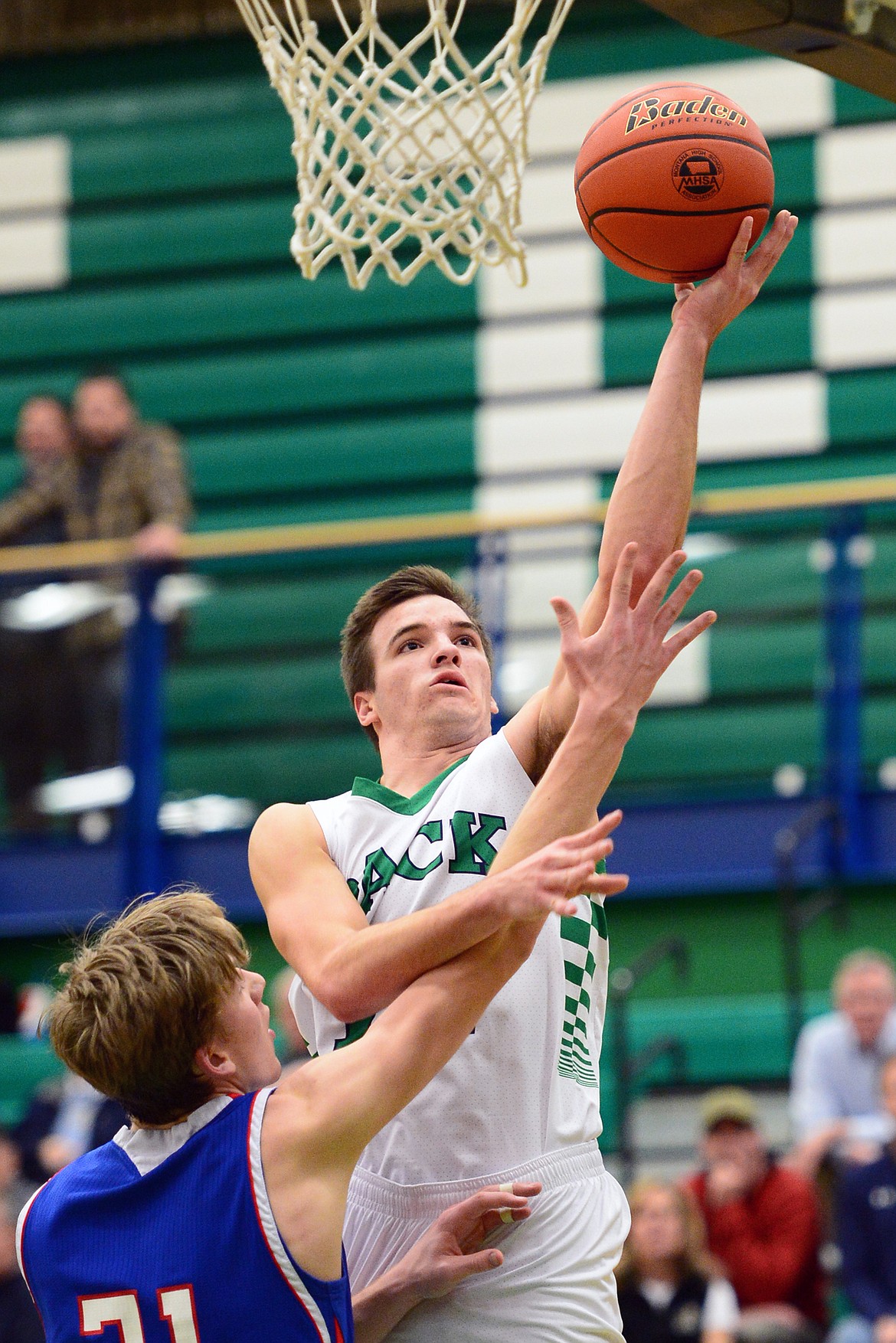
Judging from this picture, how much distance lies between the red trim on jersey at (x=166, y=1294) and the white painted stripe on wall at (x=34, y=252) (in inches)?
389

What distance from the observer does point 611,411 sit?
35.6ft

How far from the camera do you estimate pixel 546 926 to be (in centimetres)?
314

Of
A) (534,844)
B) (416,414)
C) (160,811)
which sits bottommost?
(160,811)

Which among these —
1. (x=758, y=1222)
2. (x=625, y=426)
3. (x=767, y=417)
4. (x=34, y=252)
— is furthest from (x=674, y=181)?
(x=34, y=252)

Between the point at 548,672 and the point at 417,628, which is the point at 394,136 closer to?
the point at 417,628

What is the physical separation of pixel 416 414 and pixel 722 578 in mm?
3382

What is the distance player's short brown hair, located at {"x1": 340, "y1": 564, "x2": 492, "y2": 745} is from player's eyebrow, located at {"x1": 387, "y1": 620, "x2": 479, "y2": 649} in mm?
40

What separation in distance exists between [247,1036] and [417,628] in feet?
2.90

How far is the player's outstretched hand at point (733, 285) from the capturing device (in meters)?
3.20

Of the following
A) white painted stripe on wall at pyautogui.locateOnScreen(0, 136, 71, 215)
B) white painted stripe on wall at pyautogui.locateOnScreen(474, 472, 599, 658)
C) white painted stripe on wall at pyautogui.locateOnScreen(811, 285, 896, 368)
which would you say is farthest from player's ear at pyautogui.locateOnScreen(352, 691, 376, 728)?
white painted stripe on wall at pyautogui.locateOnScreen(0, 136, 71, 215)

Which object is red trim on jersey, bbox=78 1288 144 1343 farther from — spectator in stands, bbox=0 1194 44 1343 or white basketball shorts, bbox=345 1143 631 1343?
spectator in stands, bbox=0 1194 44 1343

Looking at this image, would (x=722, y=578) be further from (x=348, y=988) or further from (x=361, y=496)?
(x=348, y=988)

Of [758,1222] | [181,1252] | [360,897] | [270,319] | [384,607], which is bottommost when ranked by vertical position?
[758,1222]

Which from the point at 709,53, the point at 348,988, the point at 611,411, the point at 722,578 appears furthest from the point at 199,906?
the point at 709,53
